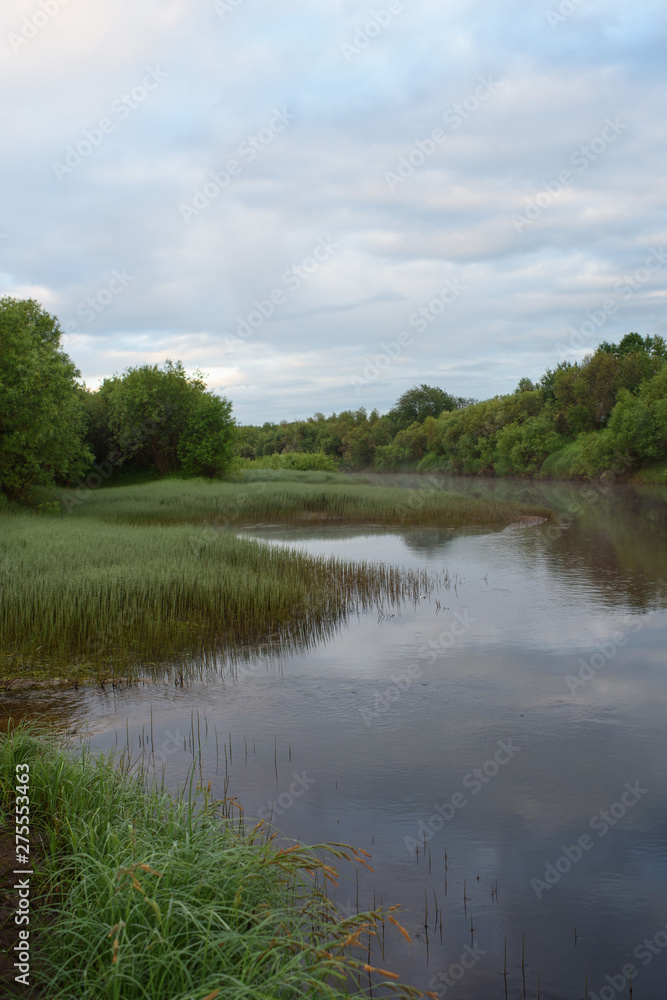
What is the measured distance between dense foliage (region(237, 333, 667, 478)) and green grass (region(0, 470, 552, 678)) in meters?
38.2

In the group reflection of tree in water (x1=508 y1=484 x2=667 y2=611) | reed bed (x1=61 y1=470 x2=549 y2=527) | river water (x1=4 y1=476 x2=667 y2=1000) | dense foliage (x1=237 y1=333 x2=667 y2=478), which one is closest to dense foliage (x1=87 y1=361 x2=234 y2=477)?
dense foliage (x1=237 y1=333 x2=667 y2=478)

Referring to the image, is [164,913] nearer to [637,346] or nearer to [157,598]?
[157,598]

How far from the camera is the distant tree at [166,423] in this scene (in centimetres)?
4878

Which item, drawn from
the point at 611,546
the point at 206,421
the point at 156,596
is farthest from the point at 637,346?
the point at 156,596

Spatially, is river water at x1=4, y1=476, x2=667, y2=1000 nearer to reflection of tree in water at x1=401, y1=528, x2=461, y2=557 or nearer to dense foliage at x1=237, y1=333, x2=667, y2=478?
reflection of tree in water at x1=401, y1=528, x2=461, y2=557

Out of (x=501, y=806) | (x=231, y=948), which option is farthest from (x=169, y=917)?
(x=501, y=806)

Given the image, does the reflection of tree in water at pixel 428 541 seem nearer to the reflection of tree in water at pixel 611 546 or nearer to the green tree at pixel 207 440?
the reflection of tree in water at pixel 611 546

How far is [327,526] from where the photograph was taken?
87.2ft

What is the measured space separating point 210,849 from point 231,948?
742mm

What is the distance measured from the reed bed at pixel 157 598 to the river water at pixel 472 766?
83cm

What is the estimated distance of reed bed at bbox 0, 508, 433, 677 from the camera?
958 centimetres

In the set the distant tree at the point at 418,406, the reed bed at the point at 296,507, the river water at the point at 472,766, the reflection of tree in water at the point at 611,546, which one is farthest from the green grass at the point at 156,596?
the distant tree at the point at 418,406

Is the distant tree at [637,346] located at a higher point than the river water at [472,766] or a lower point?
higher

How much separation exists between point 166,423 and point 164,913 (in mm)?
49093
